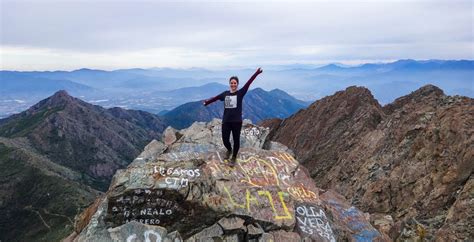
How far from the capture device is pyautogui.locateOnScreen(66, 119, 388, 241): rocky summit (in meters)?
16.5

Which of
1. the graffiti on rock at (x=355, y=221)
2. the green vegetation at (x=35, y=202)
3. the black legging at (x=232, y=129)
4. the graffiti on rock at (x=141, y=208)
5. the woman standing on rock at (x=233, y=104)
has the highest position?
the woman standing on rock at (x=233, y=104)

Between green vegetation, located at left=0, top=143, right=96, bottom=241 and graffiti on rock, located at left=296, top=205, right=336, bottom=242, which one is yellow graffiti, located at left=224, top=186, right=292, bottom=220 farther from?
green vegetation, located at left=0, top=143, right=96, bottom=241

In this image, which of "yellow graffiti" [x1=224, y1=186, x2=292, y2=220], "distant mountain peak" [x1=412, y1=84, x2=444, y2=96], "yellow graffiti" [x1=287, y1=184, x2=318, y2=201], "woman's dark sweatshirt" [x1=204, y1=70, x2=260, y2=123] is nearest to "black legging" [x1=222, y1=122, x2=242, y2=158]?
"woman's dark sweatshirt" [x1=204, y1=70, x2=260, y2=123]

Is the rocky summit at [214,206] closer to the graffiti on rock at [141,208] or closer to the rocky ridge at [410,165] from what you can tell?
the graffiti on rock at [141,208]

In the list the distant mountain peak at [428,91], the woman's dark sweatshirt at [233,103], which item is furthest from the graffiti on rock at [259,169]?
the distant mountain peak at [428,91]

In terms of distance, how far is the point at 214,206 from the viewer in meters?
17.1

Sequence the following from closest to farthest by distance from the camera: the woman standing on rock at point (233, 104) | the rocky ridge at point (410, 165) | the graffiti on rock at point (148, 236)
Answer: the graffiti on rock at point (148, 236) → the woman standing on rock at point (233, 104) → the rocky ridge at point (410, 165)

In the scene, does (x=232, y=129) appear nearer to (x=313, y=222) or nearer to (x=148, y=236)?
(x=313, y=222)

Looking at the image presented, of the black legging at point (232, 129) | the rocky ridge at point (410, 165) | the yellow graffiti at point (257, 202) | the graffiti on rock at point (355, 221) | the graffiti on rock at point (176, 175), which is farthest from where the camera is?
the rocky ridge at point (410, 165)

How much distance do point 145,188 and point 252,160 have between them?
5953 mm

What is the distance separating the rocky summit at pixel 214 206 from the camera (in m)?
16.5

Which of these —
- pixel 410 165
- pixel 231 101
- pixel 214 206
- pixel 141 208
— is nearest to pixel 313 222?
pixel 214 206

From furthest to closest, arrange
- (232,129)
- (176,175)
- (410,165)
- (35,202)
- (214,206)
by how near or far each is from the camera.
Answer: (35,202), (410,165), (232,129), (176,175), (214,206)

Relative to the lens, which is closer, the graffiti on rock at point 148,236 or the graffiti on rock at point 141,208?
the graffiti on rock at point 148,236
